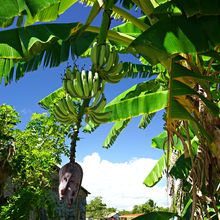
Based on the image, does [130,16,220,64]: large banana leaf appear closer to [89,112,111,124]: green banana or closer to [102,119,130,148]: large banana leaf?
[89,112,111,124]: green banana

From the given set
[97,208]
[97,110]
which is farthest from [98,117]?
[97,208]

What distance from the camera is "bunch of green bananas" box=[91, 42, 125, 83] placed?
2254 millimetres

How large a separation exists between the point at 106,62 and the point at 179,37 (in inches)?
19.9

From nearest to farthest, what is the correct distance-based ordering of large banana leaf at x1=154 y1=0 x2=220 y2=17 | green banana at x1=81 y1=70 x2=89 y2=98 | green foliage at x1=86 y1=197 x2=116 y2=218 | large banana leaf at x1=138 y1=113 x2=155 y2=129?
green banana at x1=81 y1=70 x2=89 y2=98
large banana leaf at x1=154 y1=0 x2=220 y2=17
large banana leaf at x1=138 y1=113 x2=155 y2=129
green foliage at x1=86 y1=197 x2=116 y2=218

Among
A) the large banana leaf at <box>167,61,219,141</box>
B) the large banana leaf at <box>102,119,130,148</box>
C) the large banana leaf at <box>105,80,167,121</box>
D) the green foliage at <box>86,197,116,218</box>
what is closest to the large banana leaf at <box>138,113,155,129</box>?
the large banana leaf at <box>102,119,130,148</box>

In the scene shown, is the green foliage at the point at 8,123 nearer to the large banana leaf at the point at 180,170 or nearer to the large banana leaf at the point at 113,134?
the large banana leaf at the point at 113,134

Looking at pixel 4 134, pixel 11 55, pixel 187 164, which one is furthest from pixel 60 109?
pixel 4 134

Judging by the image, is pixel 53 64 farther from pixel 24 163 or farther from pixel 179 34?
pixel 24 163

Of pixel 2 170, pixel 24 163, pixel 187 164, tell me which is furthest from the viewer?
pixel 24 163

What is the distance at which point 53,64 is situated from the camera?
341 cm

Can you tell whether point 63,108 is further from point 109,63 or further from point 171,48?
point 171,48

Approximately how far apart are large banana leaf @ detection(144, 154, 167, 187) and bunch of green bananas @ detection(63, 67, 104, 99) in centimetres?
284

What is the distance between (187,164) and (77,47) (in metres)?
1.60

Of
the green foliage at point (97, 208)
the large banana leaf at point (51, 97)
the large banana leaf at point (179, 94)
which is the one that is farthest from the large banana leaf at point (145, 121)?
the green foliage at point (97, 208)
